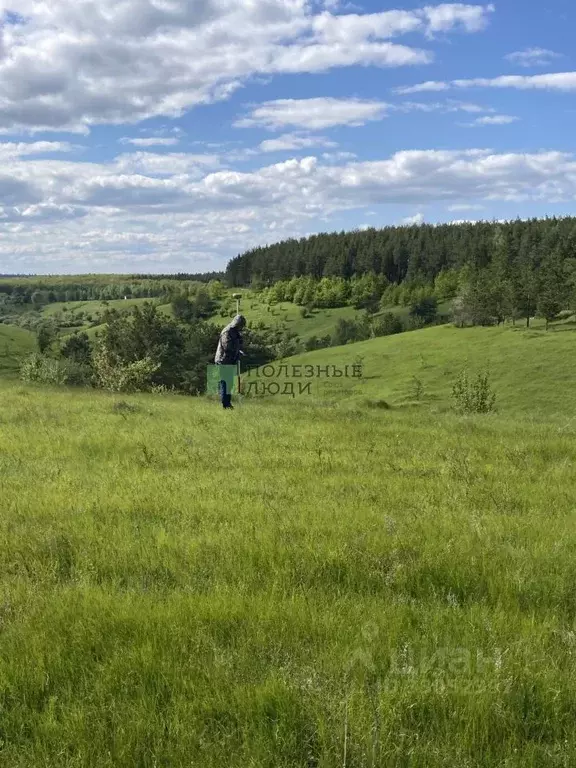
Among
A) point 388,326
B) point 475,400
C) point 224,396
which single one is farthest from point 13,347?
point 224,396

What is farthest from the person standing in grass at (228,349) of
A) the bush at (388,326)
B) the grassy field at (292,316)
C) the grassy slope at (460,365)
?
the grassy field at (292,316)

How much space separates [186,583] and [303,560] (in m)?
1.06

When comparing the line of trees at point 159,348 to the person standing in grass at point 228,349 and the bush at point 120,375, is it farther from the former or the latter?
the person standing in grass at point 228,349

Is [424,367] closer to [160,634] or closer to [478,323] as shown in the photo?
[478,323]

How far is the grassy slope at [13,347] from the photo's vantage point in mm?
119375

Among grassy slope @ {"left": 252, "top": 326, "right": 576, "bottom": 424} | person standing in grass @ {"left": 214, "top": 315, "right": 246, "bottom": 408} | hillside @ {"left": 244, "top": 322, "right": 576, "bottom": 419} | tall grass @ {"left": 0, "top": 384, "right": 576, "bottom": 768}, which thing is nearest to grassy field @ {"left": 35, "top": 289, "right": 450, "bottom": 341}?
hillside @ {"left": 244, "top": 322, "right": 576, "bottom": 419}

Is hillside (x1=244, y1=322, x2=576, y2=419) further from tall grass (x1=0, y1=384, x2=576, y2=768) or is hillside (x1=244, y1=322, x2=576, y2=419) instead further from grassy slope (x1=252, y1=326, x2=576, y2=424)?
tall grass (x1=0, y1=384, x2=576, y2=768)

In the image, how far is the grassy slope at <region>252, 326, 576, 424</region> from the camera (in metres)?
71.5

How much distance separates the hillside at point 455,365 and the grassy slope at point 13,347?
2098 inches

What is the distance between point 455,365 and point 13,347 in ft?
307

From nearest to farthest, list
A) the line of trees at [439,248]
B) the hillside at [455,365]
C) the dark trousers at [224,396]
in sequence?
1. the dark trousers at [224,396]
2. the hillside at [455,365]
3. the line of trees at [439,248]

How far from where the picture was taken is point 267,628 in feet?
13.5

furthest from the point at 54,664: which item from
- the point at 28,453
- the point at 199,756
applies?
Answer: the point at 28,453

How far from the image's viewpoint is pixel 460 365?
289 feet
